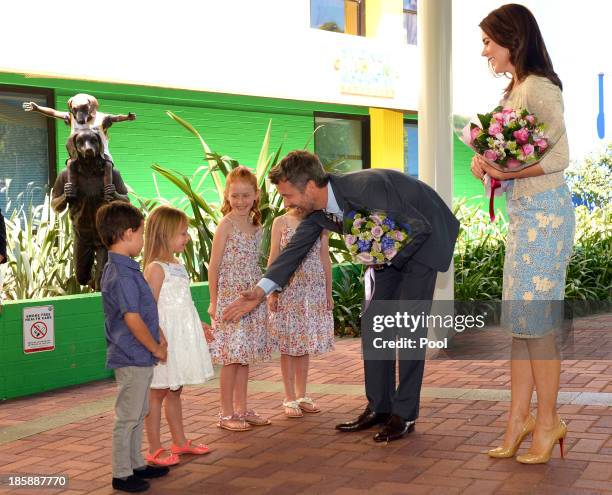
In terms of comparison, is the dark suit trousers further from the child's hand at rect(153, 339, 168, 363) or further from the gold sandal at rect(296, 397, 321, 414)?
the child's hand at rect(153, 339, 168, 363)

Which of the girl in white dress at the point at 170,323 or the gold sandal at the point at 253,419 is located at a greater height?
the girl in white dress at the point at 170,323

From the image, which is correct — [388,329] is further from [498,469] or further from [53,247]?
[53,247]

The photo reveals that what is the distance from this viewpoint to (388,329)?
5465 millimetres

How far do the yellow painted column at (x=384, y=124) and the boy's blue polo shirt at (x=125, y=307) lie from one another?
43.7ft

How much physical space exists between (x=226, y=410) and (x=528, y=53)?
9.09ft

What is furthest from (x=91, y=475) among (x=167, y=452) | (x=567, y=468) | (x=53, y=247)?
(x=53, y=247)

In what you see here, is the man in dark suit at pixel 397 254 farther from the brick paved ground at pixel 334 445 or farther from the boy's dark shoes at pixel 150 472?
the boy's dark shoes at pixel 150 472

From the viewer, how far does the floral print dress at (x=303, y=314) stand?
620 cm

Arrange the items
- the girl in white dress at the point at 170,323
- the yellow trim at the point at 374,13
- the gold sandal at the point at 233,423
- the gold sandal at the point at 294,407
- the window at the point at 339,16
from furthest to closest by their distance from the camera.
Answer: the yellow trim at the point at 374,13 < the window at the point at 339,16 < the gold sandal at the point at 294,407 < the gold sandal at the point at 233,423 < the girl in white dress at the point at 170,323

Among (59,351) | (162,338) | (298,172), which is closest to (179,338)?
(162,338)

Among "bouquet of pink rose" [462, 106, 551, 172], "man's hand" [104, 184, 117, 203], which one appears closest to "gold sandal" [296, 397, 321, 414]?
"bouquet of pink rose" [462, 106, 551, 172]

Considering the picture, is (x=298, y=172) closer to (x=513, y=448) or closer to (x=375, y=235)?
(x=375, y=235)

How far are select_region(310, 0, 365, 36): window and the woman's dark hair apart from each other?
12050mm

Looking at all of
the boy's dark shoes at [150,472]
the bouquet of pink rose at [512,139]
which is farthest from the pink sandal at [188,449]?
the bouquet of pink rose at [512,139]
